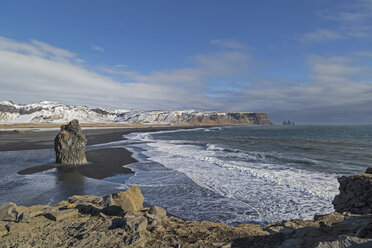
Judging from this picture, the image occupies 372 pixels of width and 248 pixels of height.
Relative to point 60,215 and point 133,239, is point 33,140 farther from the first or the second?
point 133,239

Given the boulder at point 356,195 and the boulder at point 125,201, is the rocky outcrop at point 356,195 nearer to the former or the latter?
the boulder at point 356,195

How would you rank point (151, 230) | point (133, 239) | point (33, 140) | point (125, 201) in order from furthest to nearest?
point (33, 140), point (125, 201), point (151, 230), point (133, 239)

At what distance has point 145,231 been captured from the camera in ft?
16.2

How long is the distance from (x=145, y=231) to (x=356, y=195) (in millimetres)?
6861

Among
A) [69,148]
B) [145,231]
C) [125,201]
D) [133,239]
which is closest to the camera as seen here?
[133,239]

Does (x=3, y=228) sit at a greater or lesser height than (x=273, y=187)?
greater

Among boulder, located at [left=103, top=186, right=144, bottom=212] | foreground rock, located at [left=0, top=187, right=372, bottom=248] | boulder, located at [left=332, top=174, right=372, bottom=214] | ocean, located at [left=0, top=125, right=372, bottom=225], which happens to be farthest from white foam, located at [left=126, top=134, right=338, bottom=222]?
boulder, located at [left=103, top=186, right=144, bottom=212]

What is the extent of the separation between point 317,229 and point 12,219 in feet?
26.2

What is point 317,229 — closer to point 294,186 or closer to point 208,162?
point 294,186

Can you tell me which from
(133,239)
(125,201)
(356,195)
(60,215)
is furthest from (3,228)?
(356,195)

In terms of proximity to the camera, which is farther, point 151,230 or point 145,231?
point 151,230

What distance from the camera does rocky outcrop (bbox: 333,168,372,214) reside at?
6242mm

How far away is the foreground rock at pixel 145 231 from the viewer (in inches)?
172

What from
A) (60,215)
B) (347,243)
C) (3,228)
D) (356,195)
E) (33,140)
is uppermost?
(347,243)
